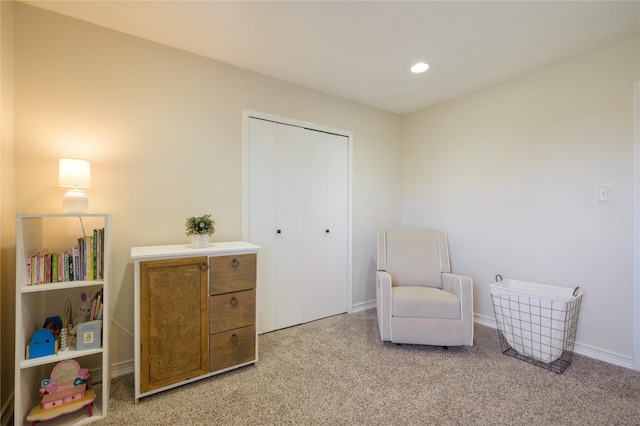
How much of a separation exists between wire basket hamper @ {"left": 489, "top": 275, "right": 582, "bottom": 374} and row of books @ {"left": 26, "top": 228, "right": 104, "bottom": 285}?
2.95m

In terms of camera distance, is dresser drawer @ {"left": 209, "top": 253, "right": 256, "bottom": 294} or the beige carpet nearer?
the beige carpet

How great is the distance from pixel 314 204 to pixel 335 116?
3.34 ft

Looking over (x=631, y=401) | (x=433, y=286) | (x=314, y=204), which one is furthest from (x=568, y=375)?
(x=314, y=204)

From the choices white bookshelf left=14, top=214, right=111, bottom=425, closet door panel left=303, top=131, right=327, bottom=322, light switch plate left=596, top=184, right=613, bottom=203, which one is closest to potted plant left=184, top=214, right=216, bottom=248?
white bookshelf left=14, top=214, right=111, bottom=425

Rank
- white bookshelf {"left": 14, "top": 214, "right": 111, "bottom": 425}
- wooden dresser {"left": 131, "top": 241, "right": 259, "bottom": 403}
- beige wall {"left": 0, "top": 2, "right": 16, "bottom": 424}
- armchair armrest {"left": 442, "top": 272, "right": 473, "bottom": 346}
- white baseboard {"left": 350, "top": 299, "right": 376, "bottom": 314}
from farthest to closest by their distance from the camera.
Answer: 1. white baseboard {"left": 350, "top": 299, "right": 376, "bottom": 314}
2. armchair armrest {"left": 442, "top": 272, "right": 473, "bottom": 346}
3. wooden dresser {"left": 131, "top": 241, "right": 259, "bottom": 403}
4. beige wall {"left": 0, "top": 2, "right": 16, "bottom": 424}
5. white bookshelf {"left": 14, "top": 214, "right": 111, "bottom": 425}

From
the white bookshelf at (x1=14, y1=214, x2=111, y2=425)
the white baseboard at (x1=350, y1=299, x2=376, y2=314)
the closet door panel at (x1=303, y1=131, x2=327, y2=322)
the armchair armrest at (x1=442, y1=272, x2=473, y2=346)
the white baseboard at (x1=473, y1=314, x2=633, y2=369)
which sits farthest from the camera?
the white baseboard at (x1=350, y1=299, x2=376, y2=314)

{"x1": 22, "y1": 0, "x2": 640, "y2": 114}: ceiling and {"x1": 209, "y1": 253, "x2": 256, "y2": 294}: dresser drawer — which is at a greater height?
{"x1": 22, "y1": 0, "x2": 640, "y2": 114}: ceiling

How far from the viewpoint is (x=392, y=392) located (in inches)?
70.2

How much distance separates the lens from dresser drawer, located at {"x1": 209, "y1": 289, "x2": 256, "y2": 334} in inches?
75.7

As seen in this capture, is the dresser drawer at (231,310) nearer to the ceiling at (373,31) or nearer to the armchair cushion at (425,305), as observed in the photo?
the armchair cushion at (425,305)

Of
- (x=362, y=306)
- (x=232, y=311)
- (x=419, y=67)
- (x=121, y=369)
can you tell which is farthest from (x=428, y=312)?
(x=121, y=369)

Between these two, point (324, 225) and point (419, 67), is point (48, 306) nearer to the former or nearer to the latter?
point (324, 225)

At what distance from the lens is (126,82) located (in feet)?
6.61

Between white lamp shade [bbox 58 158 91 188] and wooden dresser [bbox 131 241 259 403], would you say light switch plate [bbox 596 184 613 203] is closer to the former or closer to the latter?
wooden dresser [bbox 131 241 259 403]
